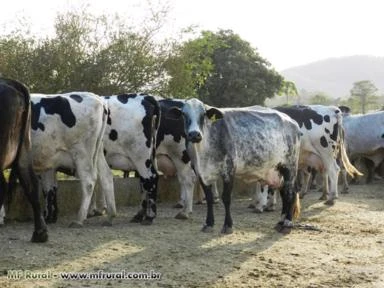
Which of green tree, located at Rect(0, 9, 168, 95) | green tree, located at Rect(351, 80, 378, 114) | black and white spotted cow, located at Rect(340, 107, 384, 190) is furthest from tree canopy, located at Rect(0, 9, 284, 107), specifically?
green tree, located at Rect(351, 80, 378, 114)

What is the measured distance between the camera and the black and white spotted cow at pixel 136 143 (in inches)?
398

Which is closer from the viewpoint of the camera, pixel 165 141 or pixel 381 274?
pixel 381 274

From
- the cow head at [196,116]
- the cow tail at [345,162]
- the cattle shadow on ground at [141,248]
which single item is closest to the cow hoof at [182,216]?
the cattle shadow on ground at [141,248]

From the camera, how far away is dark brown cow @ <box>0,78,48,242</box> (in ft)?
23.1

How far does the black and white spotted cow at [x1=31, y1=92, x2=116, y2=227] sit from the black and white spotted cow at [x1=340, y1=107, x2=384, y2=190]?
11.0 m

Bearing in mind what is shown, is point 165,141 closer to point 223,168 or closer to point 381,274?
point 223,168

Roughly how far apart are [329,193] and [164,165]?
3.95 m

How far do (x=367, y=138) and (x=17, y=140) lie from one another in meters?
13.3

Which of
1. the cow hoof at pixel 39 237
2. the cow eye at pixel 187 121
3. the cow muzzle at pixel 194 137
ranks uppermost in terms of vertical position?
the cow eye at pixel 187 121

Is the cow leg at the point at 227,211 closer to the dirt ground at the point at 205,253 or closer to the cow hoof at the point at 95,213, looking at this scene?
the dirt ground at the point at 205,253

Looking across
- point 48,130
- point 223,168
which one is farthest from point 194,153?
point 48,130

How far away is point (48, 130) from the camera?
9.19 m

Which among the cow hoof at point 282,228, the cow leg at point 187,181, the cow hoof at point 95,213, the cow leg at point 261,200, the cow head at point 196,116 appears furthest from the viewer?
the cow leg at point 261,200

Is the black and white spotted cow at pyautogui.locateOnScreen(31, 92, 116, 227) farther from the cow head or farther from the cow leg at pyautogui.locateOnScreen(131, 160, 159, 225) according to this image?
the cow head
